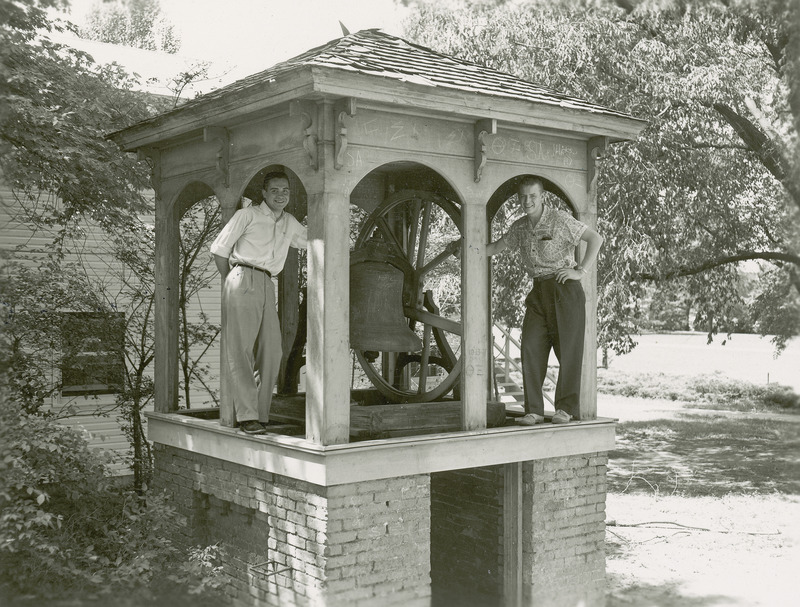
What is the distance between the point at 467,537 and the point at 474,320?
7.53 ft

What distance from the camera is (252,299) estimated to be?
694 cm

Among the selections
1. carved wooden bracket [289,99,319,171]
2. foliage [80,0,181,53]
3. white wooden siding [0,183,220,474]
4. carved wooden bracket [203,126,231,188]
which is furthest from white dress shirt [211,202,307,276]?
foliage [80,0,181,53]

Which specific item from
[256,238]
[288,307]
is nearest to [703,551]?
[288,307]

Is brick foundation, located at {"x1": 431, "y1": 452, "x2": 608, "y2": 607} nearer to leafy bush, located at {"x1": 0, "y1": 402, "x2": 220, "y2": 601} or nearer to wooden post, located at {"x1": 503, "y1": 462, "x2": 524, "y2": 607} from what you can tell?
wooden post, located at {"x1": 503, "y1": 462, "x2": 524, "y2": 607}

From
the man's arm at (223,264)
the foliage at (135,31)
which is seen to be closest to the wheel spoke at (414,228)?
the man's arm at (223,264)

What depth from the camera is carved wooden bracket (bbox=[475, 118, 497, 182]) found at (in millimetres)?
6922

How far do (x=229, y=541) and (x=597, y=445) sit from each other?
11.1 ft

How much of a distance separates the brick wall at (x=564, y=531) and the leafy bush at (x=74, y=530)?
270cm

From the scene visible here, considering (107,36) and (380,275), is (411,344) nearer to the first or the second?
(380,275)

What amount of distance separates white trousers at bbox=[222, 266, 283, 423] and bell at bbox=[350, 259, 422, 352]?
1.15 m

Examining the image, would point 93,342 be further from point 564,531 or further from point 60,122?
point 564,531

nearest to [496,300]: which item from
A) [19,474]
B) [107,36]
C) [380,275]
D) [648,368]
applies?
[380,275]

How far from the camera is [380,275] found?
8195mm

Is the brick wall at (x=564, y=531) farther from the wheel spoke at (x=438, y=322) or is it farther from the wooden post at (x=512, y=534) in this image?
the wheel spoke at (x=438, y=322)
